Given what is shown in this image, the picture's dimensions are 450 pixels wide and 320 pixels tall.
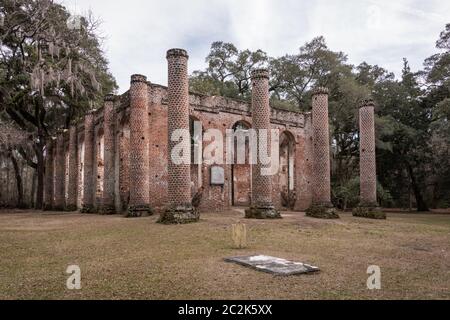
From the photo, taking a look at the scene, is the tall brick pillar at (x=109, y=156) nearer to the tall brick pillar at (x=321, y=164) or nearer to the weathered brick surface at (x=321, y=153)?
the tall brick pillar at (x=321, y=164)

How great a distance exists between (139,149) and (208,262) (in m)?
11.3

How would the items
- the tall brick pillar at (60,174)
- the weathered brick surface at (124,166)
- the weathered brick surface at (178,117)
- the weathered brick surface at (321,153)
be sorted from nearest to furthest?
the weathered brick surface at (178,117) < the weathered brick surface at (321,153) < the weathered brick surface at (124,166) < the tall brick pillar at (60,174)

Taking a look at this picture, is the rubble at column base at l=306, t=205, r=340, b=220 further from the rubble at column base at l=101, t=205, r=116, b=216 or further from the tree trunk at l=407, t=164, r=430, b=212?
the tree trunk at l=407, t=164, r=430, b=212

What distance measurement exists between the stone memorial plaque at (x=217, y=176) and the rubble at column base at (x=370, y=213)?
7.18 m

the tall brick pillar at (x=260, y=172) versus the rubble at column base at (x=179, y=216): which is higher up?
the tall brick pillar at (x=260, y=172)

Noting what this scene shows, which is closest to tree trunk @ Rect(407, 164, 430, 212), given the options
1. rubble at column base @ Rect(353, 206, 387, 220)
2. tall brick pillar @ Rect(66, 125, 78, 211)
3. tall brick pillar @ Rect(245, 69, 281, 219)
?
rubble at column base @ Rect(353, 206, 387, 220)

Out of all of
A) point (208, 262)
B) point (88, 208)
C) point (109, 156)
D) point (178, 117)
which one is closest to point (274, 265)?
point (208, 262)

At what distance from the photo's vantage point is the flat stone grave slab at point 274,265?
6.21 m

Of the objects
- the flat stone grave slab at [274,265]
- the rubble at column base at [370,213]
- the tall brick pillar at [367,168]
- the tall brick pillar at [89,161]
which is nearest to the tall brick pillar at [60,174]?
the tall brick pillar at [89,161]

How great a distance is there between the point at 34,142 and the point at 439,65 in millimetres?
29996

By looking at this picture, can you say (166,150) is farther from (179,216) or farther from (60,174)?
(60,174)

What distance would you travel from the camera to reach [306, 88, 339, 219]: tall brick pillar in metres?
17.6

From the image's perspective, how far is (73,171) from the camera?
26531 mm
